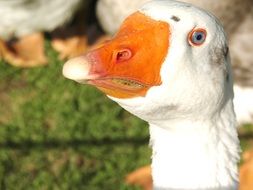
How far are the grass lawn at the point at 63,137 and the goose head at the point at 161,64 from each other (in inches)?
71.2

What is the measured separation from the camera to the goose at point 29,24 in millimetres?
4191

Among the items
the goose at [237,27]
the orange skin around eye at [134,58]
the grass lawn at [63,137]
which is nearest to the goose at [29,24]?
the grass lawn at [63,137]

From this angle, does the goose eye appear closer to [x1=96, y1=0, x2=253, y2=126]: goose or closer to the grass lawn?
[x1=96, y1=0, x2=253, y2=126]: goose

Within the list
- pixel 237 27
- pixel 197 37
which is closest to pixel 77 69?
pixel 197 37

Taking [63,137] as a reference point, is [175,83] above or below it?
above

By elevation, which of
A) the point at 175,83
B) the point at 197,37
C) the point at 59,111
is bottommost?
the point at 59,111

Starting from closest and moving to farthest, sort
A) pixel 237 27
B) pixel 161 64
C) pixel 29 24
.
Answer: pixel 161 64, pixel 237 27, pixel 29 24

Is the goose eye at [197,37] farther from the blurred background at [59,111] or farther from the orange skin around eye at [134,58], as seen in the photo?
the blurred background at [59,111]

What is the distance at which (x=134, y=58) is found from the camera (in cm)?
183

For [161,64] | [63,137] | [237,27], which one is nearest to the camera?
[161,64]

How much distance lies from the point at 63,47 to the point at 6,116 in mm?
708

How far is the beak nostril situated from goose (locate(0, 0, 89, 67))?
2387mm

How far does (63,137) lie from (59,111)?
0.22m

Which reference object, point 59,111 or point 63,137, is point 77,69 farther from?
point 59,111
